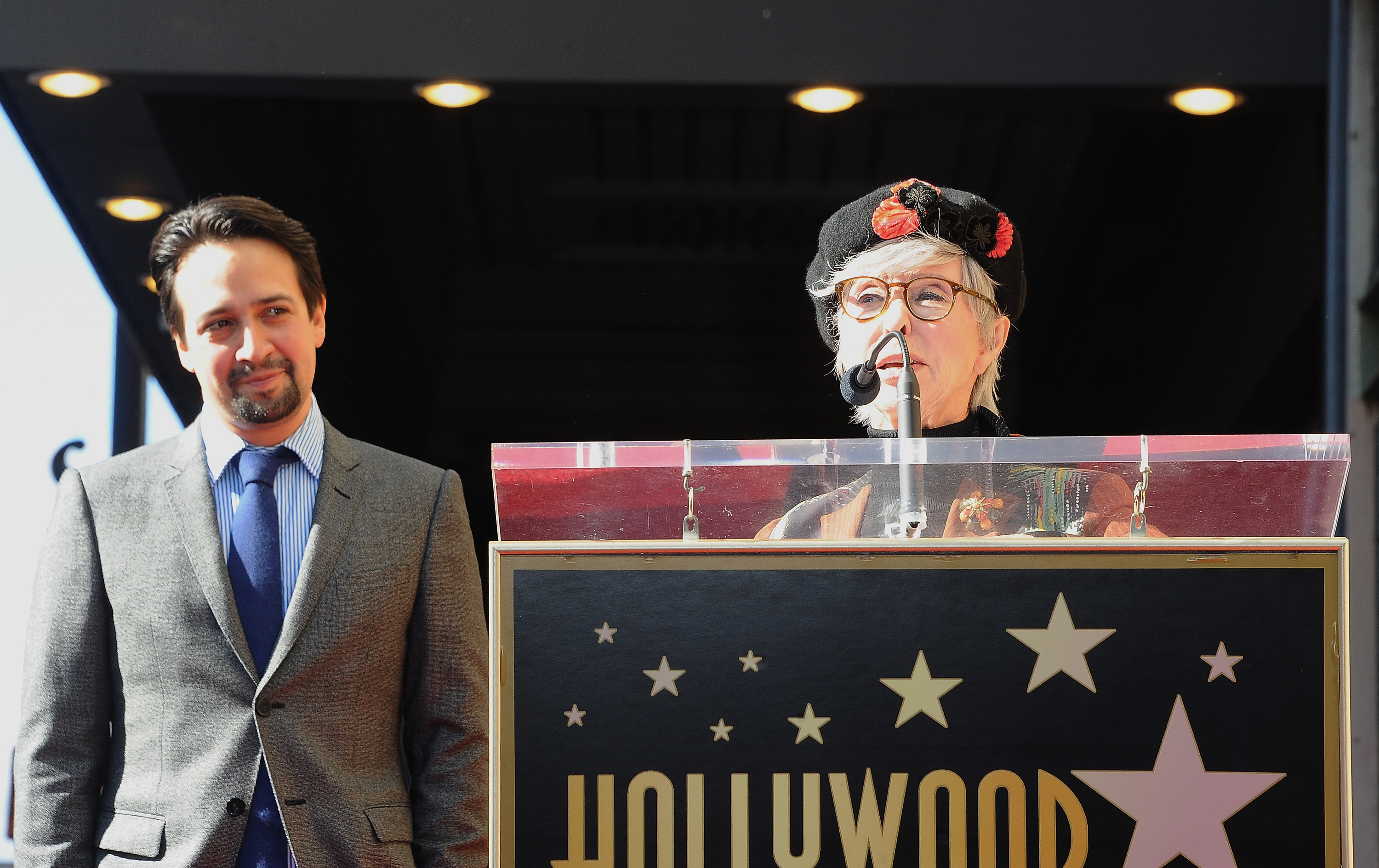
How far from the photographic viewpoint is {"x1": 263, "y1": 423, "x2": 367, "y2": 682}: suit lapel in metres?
1.97

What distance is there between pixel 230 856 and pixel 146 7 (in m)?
2.30

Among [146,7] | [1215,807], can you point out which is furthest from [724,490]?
[146,7]

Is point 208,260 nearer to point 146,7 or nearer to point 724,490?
point 724,490

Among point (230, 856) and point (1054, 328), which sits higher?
point (1054, 328)

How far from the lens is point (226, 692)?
1.96 m

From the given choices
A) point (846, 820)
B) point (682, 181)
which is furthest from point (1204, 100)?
point (846, 820)

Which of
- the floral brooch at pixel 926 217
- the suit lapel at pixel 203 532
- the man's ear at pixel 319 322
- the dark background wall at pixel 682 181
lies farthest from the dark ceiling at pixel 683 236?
the floral brooch at pixel 926 217

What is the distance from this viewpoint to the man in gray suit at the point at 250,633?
1932mm

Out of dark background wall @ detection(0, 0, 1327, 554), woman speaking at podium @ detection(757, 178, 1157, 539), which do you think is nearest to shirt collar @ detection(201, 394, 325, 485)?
woman speaking at podium @ detection(757, 178, 1157, 539)

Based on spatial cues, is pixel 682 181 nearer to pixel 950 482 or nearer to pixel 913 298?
pixel 913 298

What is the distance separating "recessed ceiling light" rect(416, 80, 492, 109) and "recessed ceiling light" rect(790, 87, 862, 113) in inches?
28.5

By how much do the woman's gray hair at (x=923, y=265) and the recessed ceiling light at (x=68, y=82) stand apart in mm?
2397

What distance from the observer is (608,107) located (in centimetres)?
361

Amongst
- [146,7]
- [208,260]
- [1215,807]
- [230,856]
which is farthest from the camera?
[146,7]
